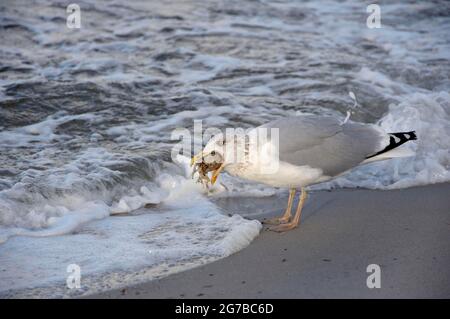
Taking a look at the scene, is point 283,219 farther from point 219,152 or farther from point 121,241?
point 121,241

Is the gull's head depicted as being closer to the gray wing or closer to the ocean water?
the gray wing

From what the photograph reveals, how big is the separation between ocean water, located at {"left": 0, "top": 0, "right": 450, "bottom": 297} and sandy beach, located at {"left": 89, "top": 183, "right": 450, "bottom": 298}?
0.20 meters

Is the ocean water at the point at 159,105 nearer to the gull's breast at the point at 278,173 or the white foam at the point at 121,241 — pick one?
the white foam at the point at 121,241

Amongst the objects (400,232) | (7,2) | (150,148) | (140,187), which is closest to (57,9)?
(7,2)

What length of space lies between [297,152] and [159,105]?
333 cm

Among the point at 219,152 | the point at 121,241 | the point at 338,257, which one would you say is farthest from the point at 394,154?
the point at 121,241

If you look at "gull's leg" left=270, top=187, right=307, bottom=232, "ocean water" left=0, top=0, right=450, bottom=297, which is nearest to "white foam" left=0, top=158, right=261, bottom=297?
"ocean water" left=0, top=0, right=450, bottom=297

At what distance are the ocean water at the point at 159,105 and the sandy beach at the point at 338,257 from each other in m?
0.20

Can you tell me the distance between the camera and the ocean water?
437 cm

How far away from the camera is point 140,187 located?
18.3 ft

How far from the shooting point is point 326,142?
496 centimetres
